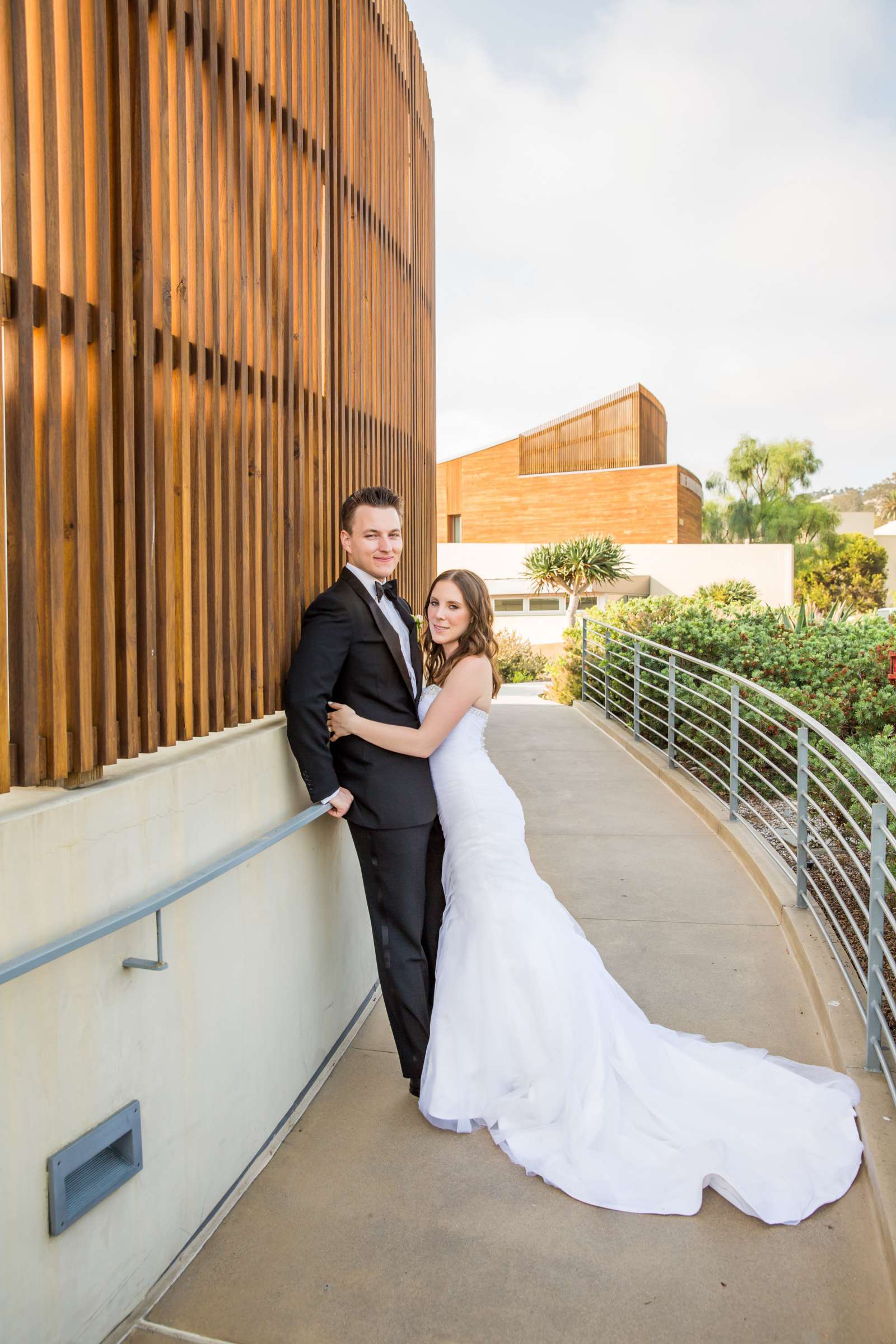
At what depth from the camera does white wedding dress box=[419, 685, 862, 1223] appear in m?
2.67

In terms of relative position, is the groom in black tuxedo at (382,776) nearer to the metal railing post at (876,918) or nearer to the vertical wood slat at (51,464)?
the vertical wood slat at (51,464)

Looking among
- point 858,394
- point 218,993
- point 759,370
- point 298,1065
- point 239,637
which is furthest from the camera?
point 858,394

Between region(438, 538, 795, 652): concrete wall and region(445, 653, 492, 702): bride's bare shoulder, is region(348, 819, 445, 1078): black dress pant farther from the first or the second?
region(438, 538, 795, 652): concrete wall

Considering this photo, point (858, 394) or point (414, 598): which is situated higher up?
point (858, 394)

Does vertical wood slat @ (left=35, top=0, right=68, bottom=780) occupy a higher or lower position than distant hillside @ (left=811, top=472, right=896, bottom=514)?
lower

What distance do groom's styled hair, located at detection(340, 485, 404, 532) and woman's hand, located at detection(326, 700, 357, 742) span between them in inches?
25.5

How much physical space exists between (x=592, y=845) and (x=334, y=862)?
10.7 ft

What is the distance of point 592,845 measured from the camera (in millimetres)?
6473

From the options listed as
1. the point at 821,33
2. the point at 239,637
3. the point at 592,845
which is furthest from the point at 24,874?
the point at 821,33

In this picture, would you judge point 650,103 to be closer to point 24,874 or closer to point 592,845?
point 592,845

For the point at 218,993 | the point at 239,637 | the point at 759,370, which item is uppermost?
the point at 759,370

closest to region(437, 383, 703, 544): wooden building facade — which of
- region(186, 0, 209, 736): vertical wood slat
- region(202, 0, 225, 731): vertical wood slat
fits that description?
region(202, 0, 225, 731): vertical wood slat

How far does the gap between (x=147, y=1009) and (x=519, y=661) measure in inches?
738

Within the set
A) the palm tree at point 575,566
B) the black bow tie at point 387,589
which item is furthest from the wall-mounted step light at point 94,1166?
the palm tree at point 575,566
